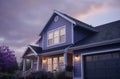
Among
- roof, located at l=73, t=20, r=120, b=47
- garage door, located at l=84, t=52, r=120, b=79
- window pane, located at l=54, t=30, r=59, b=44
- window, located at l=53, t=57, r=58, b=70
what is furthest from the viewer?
window pane, located at l=54, t=30, r=59, b=44

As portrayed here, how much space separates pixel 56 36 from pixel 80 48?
5.04 m

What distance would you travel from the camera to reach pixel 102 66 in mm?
14977

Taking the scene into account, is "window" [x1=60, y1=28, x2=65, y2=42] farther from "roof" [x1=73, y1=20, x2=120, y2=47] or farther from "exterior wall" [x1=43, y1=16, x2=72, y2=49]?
"roof" [x1=73, y1=20, x2=120, y2=47]

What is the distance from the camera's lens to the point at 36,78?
17.9m

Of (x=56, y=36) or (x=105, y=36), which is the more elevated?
(x=56, y=36)

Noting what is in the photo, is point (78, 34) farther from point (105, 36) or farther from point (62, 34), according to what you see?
point (105, 36)

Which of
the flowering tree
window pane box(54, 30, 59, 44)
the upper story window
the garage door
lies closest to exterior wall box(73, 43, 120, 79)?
the garage door

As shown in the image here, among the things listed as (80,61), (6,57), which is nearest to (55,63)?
(80,61)

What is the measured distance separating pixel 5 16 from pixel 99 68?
15.9 meters

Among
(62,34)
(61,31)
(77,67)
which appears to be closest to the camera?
(77,67)

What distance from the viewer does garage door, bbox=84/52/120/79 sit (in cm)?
1402

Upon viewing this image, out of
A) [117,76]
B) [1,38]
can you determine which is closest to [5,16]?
[1,38]

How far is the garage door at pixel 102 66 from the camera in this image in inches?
552

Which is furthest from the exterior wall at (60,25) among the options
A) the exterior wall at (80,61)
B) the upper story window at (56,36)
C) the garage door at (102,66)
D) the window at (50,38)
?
the garage door at (102,66)
